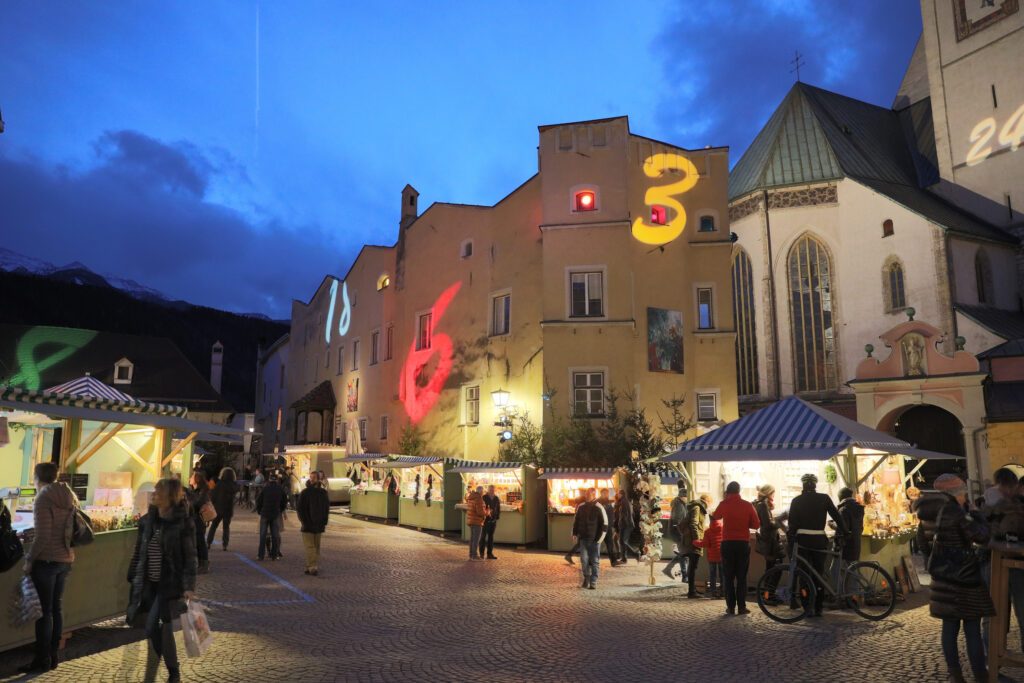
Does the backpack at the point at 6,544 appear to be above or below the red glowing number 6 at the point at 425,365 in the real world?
below

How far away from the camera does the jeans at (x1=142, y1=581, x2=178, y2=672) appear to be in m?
6.60

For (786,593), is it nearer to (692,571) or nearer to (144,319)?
(692,571)

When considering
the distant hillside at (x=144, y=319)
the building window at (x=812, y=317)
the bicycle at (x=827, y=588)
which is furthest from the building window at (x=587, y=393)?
the distant hillside at (x=144, y=319)

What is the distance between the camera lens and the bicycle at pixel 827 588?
1035cm

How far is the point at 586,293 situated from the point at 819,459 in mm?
13147

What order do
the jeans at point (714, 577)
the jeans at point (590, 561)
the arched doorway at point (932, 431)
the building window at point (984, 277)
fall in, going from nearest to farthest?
the jeans at point (714, 577)
the jeans at point (590, 561)
the arched doorway at point (932, 431)
the building window at point (984, 277)

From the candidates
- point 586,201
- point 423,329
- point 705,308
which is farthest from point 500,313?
point 705,308

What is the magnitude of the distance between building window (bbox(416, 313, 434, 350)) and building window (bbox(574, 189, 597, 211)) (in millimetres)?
8677

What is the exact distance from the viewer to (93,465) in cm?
1441

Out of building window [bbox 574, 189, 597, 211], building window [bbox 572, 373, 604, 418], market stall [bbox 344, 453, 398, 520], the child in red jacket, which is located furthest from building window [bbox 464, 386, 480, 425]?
the child in red jacket

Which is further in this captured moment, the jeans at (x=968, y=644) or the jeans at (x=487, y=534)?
the jeans at (x=487, y=534)

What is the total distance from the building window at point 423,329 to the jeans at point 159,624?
939 inches

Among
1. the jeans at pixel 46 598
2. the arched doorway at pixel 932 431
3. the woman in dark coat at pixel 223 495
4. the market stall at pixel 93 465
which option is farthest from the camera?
the arched doorway at pixel 932 431

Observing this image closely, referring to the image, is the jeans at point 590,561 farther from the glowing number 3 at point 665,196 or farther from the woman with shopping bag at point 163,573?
the glowing number 3 at point 665,196
